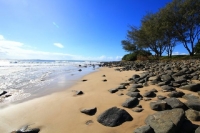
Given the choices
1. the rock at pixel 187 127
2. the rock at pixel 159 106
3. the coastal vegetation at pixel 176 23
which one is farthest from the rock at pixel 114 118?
the coastal vegetation at pixel 176 23

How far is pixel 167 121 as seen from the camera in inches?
107

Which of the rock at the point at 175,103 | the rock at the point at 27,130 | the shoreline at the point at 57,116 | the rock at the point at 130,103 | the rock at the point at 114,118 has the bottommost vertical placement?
the rock at the point at 27,130

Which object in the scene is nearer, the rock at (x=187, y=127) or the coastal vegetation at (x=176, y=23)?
the rock at (x=187, y=127)

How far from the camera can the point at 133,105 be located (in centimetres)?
417

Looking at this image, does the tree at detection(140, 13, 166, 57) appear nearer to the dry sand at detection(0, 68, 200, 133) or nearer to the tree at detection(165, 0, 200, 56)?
the tree at detection(165, 0, 200, 56)

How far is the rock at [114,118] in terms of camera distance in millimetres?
3263

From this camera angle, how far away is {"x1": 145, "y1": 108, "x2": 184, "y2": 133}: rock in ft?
8.42

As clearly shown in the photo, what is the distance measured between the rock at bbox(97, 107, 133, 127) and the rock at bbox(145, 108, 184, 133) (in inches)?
23.4

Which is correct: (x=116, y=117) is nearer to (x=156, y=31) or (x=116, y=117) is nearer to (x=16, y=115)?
(x=16, y=115)

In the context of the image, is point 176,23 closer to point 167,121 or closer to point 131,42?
point 131,42

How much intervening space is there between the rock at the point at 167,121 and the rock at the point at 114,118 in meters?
0.59

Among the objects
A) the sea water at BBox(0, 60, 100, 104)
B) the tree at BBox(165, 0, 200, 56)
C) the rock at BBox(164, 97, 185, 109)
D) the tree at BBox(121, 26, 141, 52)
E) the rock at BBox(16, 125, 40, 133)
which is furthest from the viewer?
the tree at BBox(121, 26, 141, 52)

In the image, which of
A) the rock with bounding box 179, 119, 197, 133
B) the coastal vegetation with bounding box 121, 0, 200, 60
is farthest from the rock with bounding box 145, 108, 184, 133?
the coastal vegetation with bounding box 121, 0, 200, 60

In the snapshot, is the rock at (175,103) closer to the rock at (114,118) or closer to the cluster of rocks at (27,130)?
the rock at (114,118)
